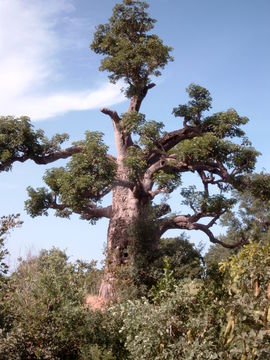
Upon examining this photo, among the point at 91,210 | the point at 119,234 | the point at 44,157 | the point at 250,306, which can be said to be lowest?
the point at 250,306

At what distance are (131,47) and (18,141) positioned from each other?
518cm

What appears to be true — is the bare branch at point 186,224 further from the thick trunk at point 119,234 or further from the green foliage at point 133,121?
the green foliage at point 133,121

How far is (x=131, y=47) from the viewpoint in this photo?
17.2 m

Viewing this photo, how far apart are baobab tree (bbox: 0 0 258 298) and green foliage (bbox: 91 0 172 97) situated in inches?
1.4

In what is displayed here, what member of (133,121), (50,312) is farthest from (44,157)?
(50,312)

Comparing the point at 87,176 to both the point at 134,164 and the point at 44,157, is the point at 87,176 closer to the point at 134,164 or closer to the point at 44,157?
the point at 134,164

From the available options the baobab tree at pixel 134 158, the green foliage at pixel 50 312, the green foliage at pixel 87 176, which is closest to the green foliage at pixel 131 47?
the baobab tree at pixel 134 158

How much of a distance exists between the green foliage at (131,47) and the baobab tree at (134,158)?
4cm

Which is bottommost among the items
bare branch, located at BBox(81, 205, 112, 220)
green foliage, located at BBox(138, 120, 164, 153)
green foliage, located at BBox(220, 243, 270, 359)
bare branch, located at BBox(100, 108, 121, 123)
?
green foliage, located at BBox(220, 243, 270, 359)

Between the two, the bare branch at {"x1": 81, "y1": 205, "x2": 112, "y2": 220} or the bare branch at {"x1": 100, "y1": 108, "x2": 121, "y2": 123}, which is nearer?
the bare branch at {"x1": 81, "y1": 205, "x2": 112, "y2": 220}

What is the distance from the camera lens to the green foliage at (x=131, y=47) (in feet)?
55.5

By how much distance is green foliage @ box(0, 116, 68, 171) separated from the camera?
1616 cm

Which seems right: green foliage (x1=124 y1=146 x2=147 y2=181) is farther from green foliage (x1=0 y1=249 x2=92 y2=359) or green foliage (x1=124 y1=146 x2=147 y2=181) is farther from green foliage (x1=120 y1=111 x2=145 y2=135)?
green foliage (x1=0 y1=249 x2=92 y2=359)

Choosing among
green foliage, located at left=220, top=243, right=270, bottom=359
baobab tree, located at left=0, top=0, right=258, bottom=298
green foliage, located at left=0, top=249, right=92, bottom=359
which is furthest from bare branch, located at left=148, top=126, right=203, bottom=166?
green foliage, located at left=220, top=243, right=270, bottom=359
